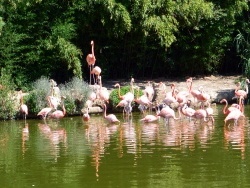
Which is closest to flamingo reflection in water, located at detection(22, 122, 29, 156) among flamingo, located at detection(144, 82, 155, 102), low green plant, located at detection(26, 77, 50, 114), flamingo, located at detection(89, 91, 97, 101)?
low green plant, located at detection(26, 77, 50, 114)

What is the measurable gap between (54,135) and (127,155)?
3.28 m

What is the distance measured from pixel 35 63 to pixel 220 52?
669 cm

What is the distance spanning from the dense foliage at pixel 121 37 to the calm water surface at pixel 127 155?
5846mm

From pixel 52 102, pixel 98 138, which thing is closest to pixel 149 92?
pixel 52 102

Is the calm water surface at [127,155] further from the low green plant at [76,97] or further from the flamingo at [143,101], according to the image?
the low green plant at [76,97]

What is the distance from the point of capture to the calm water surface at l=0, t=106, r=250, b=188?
32.8 ft

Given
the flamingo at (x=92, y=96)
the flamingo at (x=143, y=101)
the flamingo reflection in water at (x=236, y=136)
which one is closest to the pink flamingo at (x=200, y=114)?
the flamingo reflection in water at (x=236, y=136)

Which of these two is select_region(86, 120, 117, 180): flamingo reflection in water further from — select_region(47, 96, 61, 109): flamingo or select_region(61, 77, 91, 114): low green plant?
select_region(61, 77, 91, 114): low green plant

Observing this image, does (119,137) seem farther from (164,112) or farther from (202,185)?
(202,185)

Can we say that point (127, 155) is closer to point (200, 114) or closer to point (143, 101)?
point (200, 114)

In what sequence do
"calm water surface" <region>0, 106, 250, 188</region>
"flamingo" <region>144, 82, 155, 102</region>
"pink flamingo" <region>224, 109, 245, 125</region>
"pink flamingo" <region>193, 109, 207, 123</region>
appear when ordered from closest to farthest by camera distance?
"calm water surface" <region>0, 106, 250, 188</region>, "pink flamingo" <region>224, 109, 245, 125</region>, "pink flamingo" <region>193, 109, 207, 123</region>, "flamingo" <region>144, 82, 155, 102</region>

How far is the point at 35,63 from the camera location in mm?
22328

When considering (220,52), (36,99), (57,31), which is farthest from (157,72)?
(36,99)

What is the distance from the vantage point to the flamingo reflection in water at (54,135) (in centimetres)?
1271
